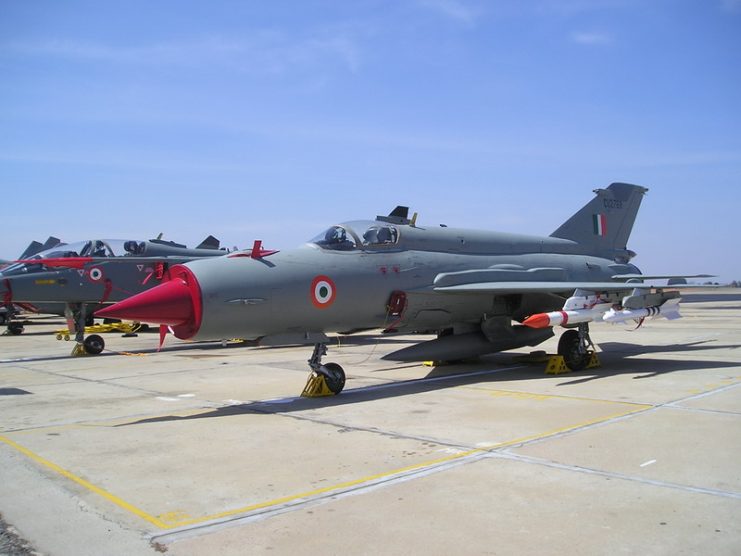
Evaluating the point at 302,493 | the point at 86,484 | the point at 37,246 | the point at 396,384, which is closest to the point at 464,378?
the point at 396,384

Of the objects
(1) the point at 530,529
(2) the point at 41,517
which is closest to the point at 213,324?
(2) the point at 41,517

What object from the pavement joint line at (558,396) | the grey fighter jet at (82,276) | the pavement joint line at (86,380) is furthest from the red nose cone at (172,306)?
the grey fighter jet at (82,276)

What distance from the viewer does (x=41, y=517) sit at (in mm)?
4625

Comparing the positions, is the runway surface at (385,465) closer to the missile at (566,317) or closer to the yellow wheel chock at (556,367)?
the yellow wheel chock at (556,367)

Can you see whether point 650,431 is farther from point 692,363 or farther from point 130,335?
point 130,335

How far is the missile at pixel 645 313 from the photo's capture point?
37.3ft

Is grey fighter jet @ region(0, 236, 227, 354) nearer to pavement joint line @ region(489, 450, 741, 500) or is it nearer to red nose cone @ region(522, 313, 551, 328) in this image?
red nose cone @ region(522, 313, 551, 328)

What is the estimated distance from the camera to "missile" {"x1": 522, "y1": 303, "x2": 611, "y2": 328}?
10.3m

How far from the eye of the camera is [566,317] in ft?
35.5

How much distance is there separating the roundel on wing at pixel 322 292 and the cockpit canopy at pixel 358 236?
0.80 metres

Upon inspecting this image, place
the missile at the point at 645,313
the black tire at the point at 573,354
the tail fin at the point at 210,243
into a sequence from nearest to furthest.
Answer: 1. the missile at the point at 645,313
2. the black tire at the point at 573,354
3. the tail fin at the point at 210,243

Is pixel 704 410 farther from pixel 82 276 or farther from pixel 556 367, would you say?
pixel 82 276

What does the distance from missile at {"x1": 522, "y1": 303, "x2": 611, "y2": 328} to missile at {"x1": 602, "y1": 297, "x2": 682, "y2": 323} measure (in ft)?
0.50

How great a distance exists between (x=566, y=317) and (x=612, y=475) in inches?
230
